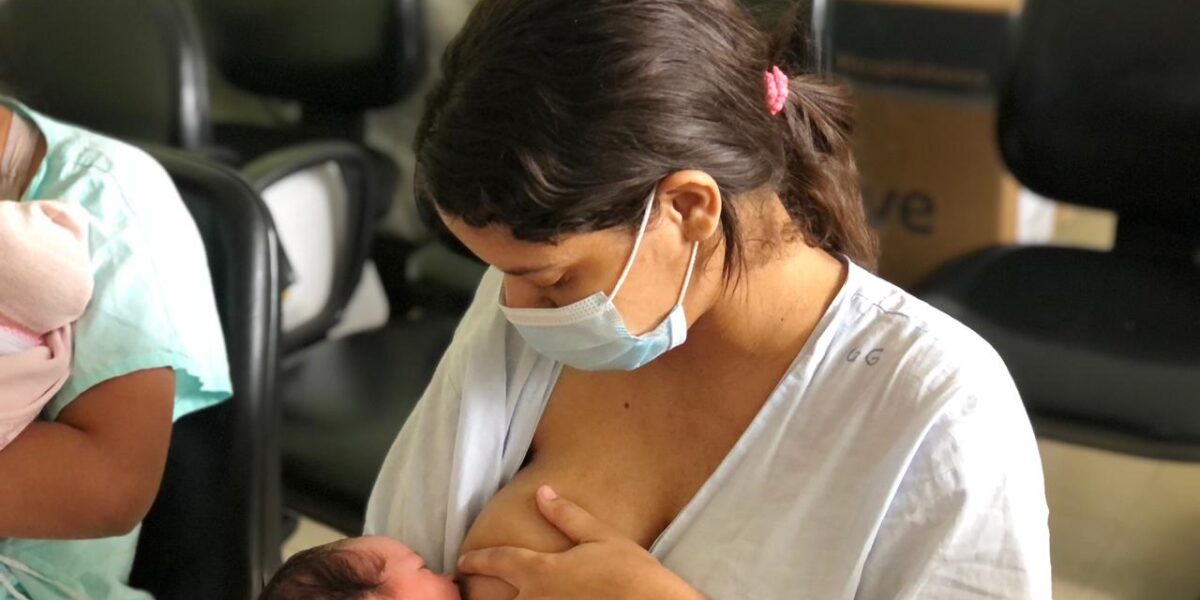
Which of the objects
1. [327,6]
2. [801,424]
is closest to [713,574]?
[801,424]

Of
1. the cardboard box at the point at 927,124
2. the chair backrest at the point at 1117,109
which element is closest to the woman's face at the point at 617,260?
the chair backrest at the point at 1117,109

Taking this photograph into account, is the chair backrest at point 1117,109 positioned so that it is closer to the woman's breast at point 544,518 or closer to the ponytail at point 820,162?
the ponytail at point 820,162

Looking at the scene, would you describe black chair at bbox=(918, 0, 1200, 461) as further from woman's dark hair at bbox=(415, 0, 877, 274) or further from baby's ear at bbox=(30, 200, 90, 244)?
baby's ear at bbox=(30, 200, 90, 244)

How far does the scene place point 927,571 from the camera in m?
0.84

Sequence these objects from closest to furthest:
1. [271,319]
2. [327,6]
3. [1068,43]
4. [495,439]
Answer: [495,439] → [271,319] → [1068,43] → [327,6]

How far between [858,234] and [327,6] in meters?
1.50

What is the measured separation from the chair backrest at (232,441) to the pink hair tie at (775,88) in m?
0.55

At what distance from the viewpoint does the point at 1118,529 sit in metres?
2.12

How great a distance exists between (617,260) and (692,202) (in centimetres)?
7

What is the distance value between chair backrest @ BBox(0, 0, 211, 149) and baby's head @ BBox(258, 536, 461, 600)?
0.95m

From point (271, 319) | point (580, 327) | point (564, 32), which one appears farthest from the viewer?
point (271, 319)

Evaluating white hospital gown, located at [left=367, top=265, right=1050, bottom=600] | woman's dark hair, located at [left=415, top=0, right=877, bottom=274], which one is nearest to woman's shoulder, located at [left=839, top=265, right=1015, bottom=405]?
white hospital gown, located at [left=367, top=265, right=1050, bottom=600]

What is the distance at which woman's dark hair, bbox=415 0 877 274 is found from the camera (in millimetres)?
792

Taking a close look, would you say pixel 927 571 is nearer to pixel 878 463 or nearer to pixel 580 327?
pixel 878 463
